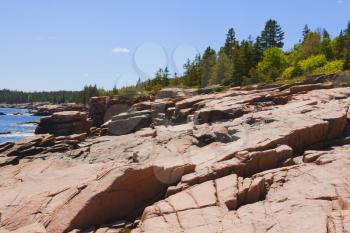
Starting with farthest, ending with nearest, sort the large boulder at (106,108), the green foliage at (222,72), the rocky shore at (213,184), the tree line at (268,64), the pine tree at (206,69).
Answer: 1. the pine tree at (206,69)
2. the green foliage at (222,72)
3. the large boulder at (106,108)
4. the tree line at (268,64)
5. the rocky shore at (213,184)

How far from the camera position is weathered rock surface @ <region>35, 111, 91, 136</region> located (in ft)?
182

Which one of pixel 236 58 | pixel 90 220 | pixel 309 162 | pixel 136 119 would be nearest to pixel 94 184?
pixel 90 220

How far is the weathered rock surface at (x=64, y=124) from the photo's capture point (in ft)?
182

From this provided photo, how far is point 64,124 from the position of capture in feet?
183

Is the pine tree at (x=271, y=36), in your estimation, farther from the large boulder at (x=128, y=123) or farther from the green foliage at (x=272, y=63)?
the large boulder at (x=128, y=123)

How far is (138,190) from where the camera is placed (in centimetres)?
1645

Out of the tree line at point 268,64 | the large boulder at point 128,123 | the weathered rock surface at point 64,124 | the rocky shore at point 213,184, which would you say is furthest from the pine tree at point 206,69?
the rocky shore at point 213,184

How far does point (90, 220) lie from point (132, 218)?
1.81m

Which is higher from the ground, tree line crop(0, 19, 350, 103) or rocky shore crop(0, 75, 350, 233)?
tree line crop(0, 19, 350, 103)

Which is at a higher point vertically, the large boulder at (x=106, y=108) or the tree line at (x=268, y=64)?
the tree line at (x=268, y=64)

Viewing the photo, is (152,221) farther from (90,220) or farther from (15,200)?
(15,200)

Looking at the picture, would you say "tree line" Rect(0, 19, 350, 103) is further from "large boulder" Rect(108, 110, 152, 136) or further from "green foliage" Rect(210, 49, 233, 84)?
"large boulder" Rect(108, 110, 152, 136)

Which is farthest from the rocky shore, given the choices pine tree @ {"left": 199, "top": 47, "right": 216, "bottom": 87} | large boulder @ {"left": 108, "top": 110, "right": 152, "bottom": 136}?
pine tree @ {"left": 199, "top": 47, "right": 216, "bottom": 87}

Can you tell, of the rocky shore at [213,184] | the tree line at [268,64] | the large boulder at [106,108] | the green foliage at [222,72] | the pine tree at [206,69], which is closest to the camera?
the rocky shore at [213,184]
